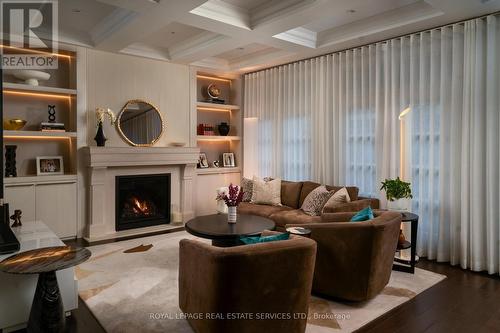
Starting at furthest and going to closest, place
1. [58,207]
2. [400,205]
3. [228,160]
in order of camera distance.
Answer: [228,160]
[58,207]
[400,205]

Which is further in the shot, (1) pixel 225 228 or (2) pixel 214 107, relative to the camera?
(2) pixel 214 107

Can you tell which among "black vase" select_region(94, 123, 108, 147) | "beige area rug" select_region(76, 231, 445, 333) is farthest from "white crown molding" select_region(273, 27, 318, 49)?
"beige area rug" select_region(76, 231, 445, 333)

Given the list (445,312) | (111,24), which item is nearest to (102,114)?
(111,24)

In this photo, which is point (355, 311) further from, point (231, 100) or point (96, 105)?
point (231, 100)

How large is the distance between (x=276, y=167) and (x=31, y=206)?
380 cm

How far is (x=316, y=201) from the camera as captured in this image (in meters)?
4.87

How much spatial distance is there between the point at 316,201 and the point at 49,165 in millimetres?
3780

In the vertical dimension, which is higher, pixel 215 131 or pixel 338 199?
pixel 215 131

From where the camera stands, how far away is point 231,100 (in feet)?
24.1

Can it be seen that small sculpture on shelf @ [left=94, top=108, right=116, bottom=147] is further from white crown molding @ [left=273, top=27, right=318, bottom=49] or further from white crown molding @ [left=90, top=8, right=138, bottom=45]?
white crown molding @ [left=273, top=27, right=318, bottom=49]

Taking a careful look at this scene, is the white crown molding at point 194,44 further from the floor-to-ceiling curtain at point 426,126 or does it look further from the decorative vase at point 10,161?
the decorative vase at point 10,161

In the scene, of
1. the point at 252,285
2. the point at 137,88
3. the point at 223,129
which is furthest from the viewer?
the point at 223,129

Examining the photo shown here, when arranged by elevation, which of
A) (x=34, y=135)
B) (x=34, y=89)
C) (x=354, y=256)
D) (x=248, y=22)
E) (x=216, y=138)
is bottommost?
(x=354, y=256)

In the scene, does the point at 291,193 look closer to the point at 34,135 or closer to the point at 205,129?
the point at 205,129
